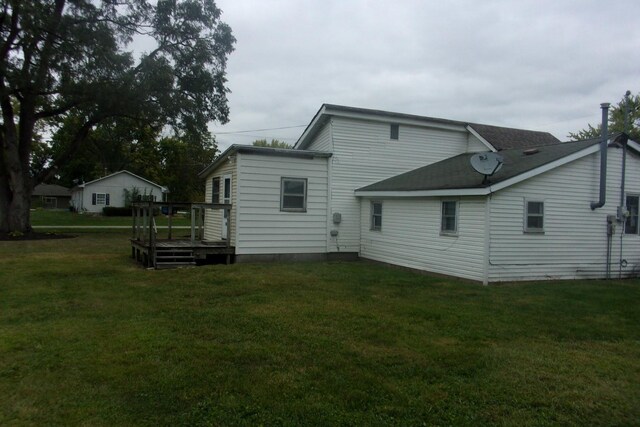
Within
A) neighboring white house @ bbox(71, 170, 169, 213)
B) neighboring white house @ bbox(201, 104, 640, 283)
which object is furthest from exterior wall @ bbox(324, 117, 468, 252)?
neighboring white house @ bbox(71, 170, 169, 213)

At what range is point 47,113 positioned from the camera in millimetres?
21938

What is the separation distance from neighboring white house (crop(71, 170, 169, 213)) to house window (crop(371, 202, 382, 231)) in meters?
37.9

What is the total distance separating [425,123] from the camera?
1588cm

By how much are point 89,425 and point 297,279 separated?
23.2 ft

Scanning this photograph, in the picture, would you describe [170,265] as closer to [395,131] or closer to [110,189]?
[395,131]

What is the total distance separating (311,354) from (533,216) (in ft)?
26.8

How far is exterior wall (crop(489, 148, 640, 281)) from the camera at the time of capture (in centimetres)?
1087

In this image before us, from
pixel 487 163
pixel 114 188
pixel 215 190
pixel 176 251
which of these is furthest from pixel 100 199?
pixel 487 163

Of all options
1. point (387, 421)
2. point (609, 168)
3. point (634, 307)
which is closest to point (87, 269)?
point (387, 421)

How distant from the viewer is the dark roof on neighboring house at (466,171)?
11125 mm

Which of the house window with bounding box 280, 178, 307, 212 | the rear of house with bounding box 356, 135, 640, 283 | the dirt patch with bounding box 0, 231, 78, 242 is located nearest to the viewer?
the rear of house with bounding box 356, 135, 640, 283

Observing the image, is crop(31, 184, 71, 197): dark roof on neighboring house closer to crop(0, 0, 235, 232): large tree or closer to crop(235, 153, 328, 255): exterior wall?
crop(0, 0, 235, 232): large tree

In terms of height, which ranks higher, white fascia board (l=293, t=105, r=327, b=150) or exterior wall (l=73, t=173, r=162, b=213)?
white fascia board (l=293, t=105, r=327, b=150)

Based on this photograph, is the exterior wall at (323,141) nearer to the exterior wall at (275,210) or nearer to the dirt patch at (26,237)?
the exterior wall at (275,210)
